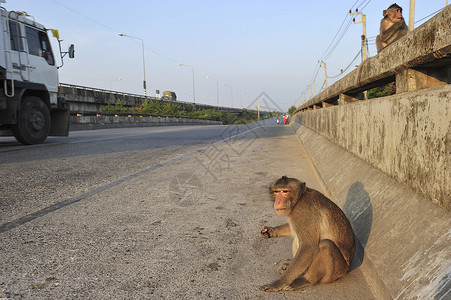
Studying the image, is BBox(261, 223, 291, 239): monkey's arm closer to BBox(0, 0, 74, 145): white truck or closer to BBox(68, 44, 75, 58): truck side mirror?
BBox(0, 0, 74, 145): white truck

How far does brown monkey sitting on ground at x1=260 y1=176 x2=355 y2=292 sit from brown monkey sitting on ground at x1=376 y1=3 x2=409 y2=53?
177 inches

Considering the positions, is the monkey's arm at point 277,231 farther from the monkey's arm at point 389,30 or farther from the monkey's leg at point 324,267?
the monkey's arm at point 389,30

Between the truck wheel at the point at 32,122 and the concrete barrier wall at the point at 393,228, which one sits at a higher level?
the truck wheel at the point at 32,122

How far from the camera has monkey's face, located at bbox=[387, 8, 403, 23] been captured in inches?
219

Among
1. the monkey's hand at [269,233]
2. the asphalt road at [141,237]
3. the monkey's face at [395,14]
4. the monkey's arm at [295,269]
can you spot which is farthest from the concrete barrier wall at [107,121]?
the monkey's arm at [295,269]

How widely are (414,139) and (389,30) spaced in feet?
14.5

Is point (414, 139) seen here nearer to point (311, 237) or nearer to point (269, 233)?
point (311, 237)

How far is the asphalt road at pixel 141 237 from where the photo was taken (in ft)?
6.20

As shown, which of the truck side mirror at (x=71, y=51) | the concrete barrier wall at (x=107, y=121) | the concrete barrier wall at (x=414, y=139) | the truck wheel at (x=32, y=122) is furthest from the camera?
the concrete barrier wall at (x=107, y=121)

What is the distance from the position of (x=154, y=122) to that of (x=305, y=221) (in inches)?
1263

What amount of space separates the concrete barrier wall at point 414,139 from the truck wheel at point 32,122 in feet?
29.2

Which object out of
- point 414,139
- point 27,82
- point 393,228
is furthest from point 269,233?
point 27,82

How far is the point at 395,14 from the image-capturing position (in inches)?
221

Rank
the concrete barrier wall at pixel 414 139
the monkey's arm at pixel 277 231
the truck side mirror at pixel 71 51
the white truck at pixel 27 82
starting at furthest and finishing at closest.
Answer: the truck side mirror at pixel 71 51 → the white truck at pixel 27 82 → the monkey's arm at pixel 277 231 → the concrete barrier wall at pixel 414 139
